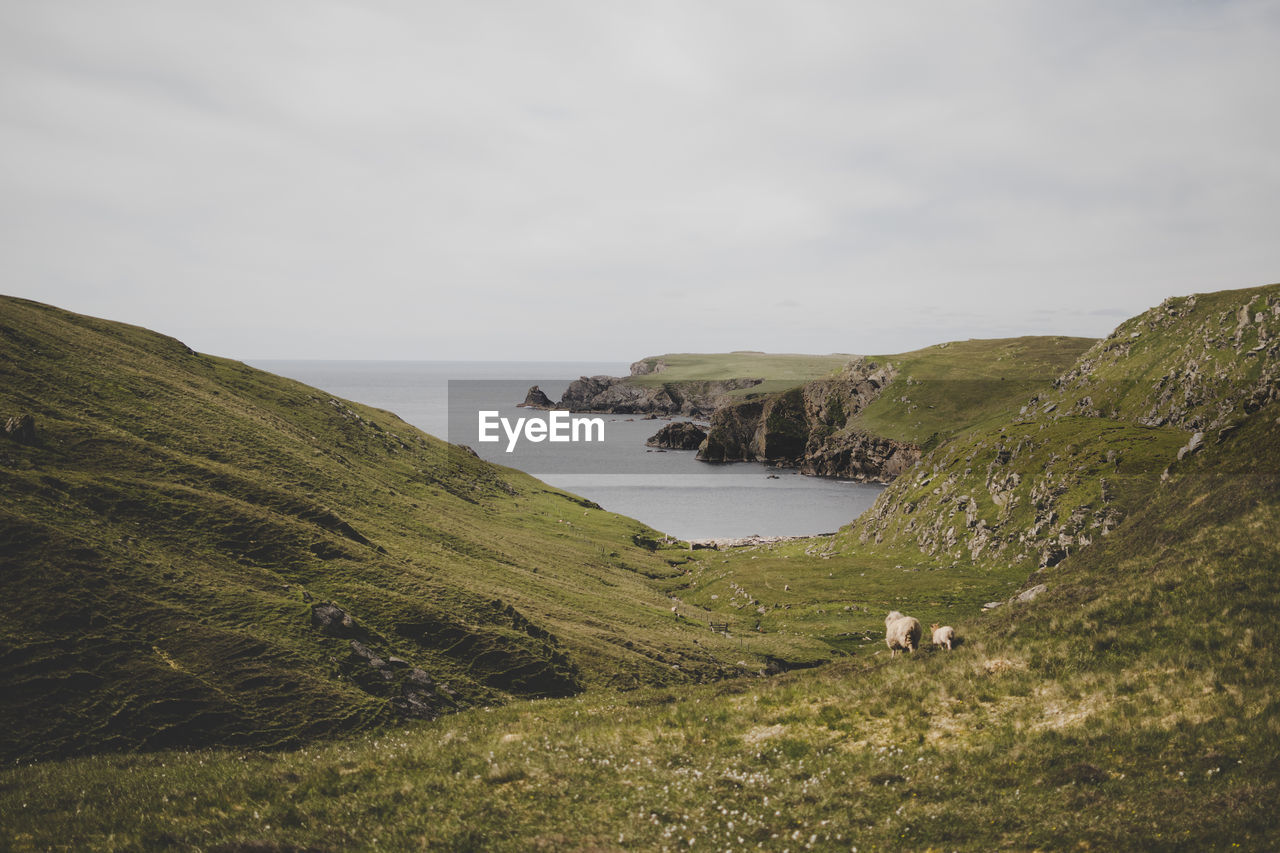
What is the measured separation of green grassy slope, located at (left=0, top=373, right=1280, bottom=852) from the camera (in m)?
14.8

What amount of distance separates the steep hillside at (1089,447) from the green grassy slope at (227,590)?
30.7 m

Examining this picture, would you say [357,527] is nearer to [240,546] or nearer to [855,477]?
[240,546]

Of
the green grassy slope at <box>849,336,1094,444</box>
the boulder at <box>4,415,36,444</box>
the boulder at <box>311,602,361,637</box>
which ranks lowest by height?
the boulder at <box>311,602,361,637</box>

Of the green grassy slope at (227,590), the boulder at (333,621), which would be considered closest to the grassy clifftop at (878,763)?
the green grassy slope at (227,590)

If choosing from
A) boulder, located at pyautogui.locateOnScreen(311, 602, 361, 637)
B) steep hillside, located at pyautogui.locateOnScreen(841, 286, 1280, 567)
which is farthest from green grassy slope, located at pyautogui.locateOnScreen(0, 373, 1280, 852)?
steep hillside, located at pyautogui.locateOnScreen(841, 286, 1280, 567)

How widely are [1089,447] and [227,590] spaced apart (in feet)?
244

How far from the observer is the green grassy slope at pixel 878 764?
48.6 feet

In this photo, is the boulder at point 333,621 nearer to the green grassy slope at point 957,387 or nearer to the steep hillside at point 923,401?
the steep hillside at point 923,401

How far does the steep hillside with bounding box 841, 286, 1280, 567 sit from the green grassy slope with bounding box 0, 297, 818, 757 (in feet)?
101

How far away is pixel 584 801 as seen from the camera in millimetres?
17297

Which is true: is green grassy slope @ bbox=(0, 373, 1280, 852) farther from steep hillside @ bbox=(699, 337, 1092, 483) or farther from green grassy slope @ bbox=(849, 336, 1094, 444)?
steep hillside @ bbox=(699, 337, 1092, 483)

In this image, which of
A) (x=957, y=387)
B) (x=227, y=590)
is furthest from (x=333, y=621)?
(x=957, y=387)

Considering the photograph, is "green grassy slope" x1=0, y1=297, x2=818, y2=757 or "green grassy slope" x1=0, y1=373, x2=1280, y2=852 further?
"green grassy slope" x1=0, y1=297, x2=818, y2=757

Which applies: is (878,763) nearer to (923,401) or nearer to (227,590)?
(227,590)
